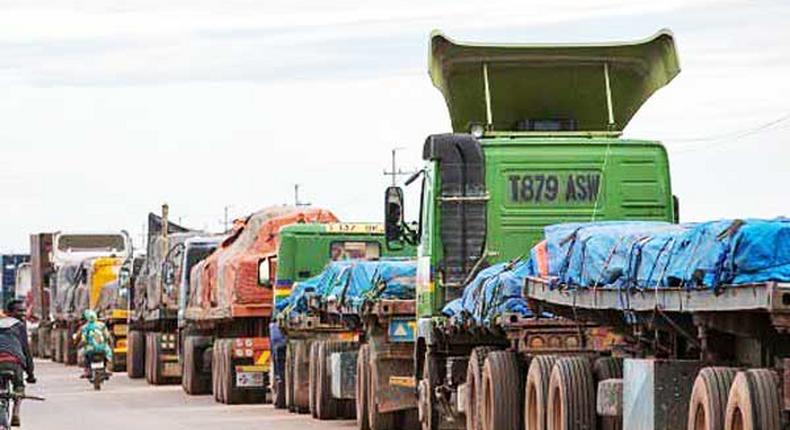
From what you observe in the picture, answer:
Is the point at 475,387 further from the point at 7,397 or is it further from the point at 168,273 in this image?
the point at 168,273

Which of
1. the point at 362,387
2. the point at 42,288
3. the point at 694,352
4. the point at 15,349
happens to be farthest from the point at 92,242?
the point at 694,352

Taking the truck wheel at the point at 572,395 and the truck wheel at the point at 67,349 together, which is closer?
the truck wheel at the point at 572,395

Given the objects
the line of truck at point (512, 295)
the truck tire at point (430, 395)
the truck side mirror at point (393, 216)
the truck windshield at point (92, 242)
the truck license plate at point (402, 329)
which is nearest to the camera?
the line of truck at point (512, 295)

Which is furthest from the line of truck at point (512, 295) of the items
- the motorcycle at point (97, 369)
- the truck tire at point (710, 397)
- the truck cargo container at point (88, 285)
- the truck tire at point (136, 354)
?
the truck cargo container at point (88, 285)

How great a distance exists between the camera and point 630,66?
81.9 feet

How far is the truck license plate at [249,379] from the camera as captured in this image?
37531 mm

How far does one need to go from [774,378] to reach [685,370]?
1.89 metres

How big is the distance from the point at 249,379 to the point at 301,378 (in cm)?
402

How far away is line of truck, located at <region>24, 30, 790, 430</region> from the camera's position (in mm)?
15055

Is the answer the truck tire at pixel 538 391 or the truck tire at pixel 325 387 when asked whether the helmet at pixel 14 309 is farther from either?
the truck tire at pixel 325 387

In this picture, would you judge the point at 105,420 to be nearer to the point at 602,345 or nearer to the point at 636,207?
the point at 636,207

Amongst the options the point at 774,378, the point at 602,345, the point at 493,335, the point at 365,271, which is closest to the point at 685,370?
the point at 774,378

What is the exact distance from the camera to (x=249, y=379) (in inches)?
1480

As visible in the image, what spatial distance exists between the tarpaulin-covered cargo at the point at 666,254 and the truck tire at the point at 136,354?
113 ft
